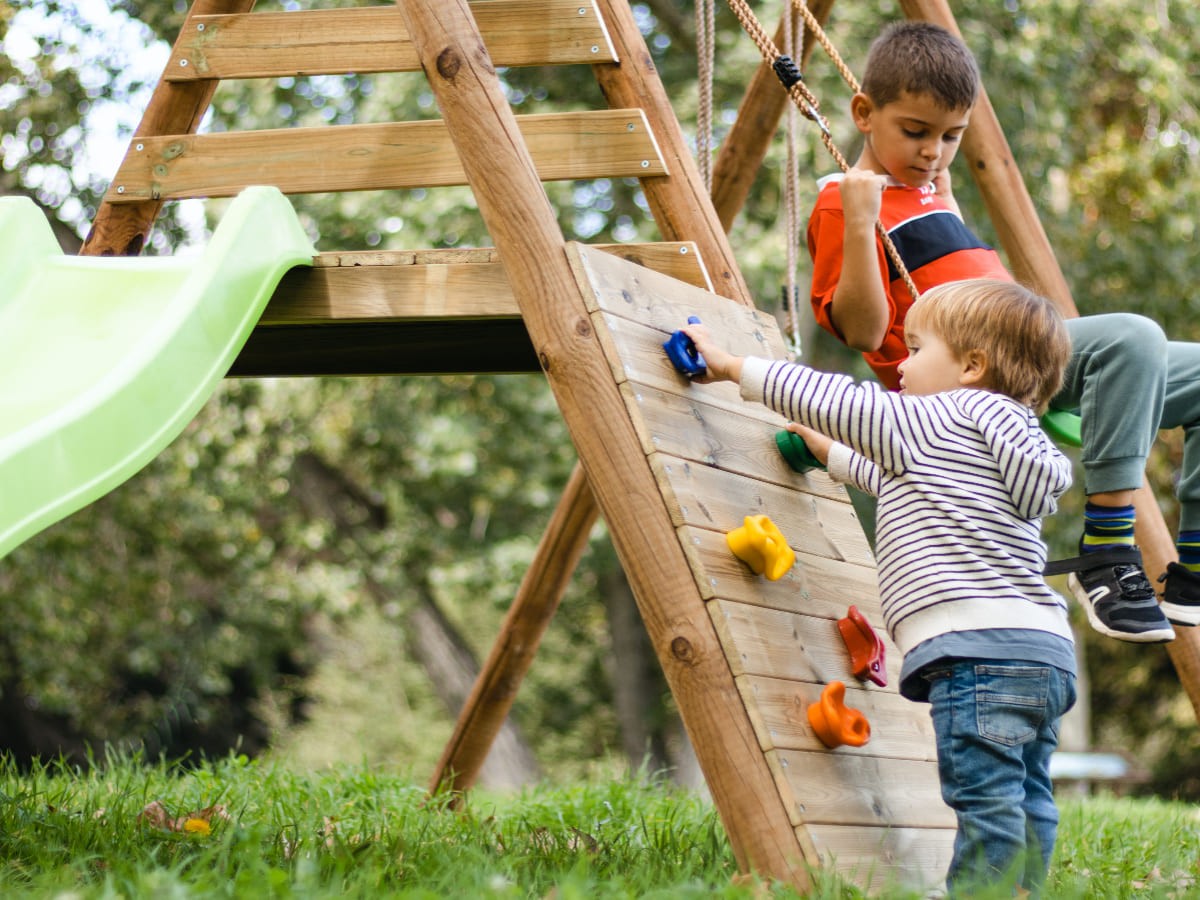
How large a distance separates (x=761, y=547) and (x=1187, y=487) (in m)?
1.15

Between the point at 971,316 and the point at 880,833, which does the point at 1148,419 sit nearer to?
the point at 971,316

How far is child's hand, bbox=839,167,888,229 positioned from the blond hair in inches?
10.0

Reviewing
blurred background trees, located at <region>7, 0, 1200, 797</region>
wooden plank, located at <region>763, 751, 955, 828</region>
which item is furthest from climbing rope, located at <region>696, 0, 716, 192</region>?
blurred background trees, located at <region>7, 0, 1200, 797</region>

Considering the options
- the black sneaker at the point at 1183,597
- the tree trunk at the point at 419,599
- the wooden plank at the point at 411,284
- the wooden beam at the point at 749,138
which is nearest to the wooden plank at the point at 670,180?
the wooden plank at the point at 411,284

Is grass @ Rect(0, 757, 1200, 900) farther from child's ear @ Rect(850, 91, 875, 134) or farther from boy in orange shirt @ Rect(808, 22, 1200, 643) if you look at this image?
child's ear @ Rect(850, 91, 875, 134)

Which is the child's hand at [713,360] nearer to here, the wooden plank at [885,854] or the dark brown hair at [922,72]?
the dark brown hair at [922,72]

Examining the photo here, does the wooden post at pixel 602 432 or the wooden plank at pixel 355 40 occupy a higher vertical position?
the wooden plank at pixel 355 40

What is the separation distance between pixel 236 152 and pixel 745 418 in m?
1.51

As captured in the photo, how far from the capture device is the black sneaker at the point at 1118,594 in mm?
2639

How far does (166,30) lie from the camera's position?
31.1ft

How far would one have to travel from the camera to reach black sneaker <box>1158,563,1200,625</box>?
119 inches

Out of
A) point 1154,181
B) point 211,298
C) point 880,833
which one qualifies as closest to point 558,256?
point 211,298

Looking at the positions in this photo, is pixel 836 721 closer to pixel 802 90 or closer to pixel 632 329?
pixel 632 329

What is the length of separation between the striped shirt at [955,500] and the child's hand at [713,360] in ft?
0.62
